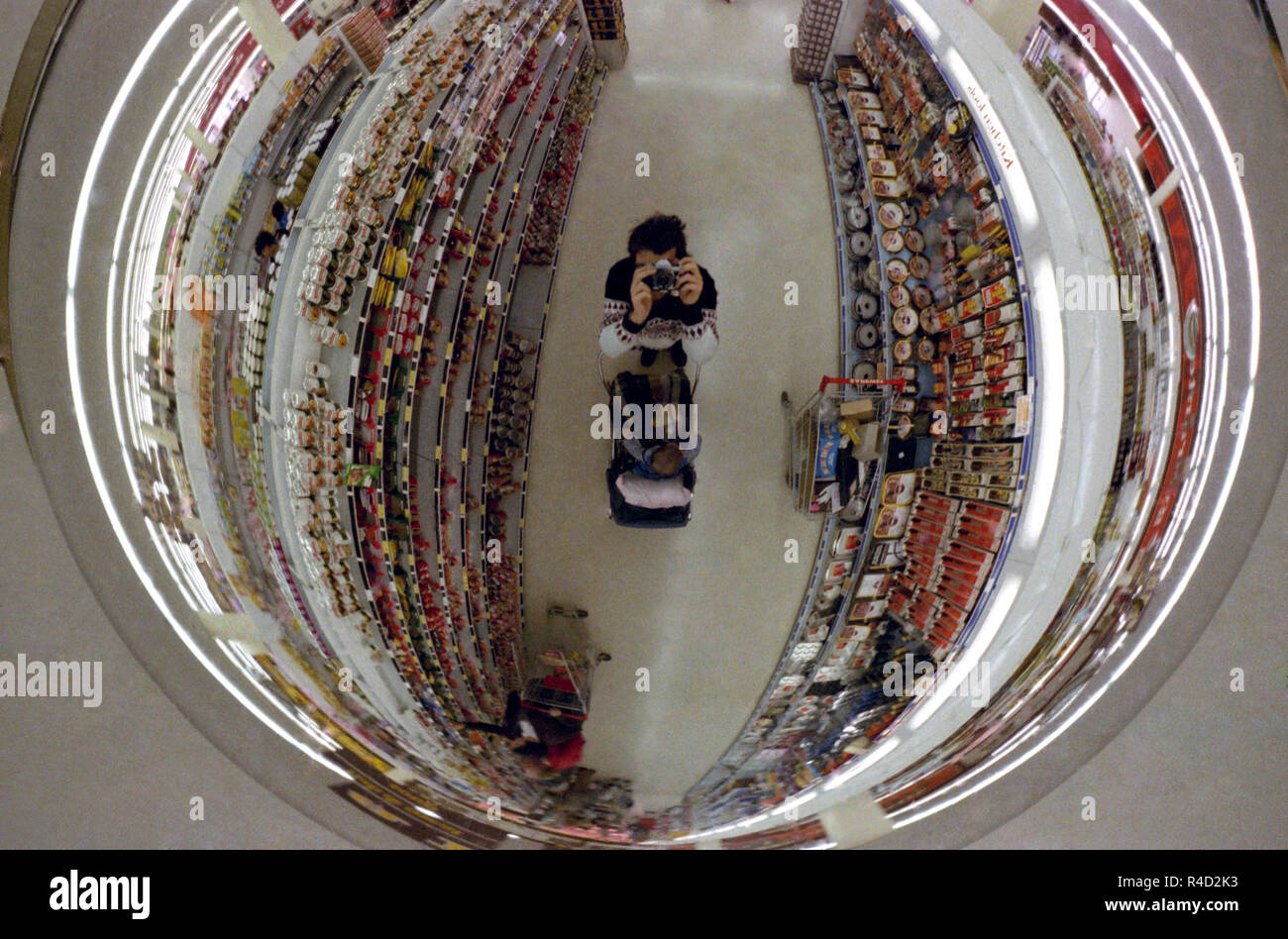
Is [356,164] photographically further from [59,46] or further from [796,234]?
[796,234]

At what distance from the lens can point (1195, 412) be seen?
107 centimetres

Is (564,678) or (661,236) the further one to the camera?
(564,678)

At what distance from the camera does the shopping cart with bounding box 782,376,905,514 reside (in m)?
1.19

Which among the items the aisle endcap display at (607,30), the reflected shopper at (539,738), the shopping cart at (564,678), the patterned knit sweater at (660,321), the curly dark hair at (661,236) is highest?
the aisle endcap display at (607,30)

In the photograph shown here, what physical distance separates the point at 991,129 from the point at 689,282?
88cm

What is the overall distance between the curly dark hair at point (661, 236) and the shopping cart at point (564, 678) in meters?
0.72

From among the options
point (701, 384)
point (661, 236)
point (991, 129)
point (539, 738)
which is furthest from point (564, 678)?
point (991, 129)

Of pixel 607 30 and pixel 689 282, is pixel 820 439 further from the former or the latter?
pixel 607 30

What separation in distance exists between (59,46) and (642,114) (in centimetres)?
92

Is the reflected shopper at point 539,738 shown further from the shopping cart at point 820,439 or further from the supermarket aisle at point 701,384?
the shopping cart at point 820,439

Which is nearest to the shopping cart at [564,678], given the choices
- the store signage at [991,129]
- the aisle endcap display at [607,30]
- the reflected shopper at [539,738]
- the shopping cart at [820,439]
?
the reflected shopper at [539,738]

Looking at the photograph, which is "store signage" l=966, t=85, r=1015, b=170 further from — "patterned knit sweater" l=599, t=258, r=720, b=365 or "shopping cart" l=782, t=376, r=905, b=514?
"patterned knit sweater" l=599, t=258, r=720, b=365

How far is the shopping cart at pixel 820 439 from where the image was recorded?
1.19 m

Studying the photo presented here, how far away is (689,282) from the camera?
104 cm
